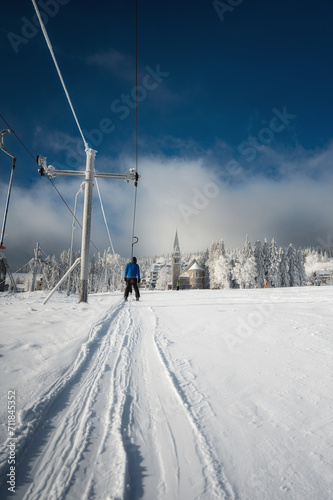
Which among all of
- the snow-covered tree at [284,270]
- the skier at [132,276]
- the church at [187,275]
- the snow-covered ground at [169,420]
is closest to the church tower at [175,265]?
the church at [187,275]

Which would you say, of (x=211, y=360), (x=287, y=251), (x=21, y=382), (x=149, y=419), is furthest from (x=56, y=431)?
(x=287, y=251)

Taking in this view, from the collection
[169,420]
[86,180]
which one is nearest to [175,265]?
[86,180]

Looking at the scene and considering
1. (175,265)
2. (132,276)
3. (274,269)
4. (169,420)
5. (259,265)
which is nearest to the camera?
(169,420)

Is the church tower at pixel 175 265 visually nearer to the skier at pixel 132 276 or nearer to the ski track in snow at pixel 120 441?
the skier at pixel 132 276

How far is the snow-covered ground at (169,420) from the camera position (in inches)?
38.1

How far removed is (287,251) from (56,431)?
72.7 m

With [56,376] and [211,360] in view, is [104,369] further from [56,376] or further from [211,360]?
[211,360]

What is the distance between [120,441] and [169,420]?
35cm

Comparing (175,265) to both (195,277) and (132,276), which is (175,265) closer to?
(195,277)

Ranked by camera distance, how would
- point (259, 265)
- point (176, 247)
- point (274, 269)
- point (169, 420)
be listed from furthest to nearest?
point (176, 247)
point (259, 265)
point (274, 269)
point (169, 420)

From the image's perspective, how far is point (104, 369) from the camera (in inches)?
87.1

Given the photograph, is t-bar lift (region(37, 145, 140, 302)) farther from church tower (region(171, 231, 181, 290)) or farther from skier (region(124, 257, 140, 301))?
church tower (region(171, 231, 181, 290))

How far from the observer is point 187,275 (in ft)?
244

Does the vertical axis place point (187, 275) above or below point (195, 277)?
above
